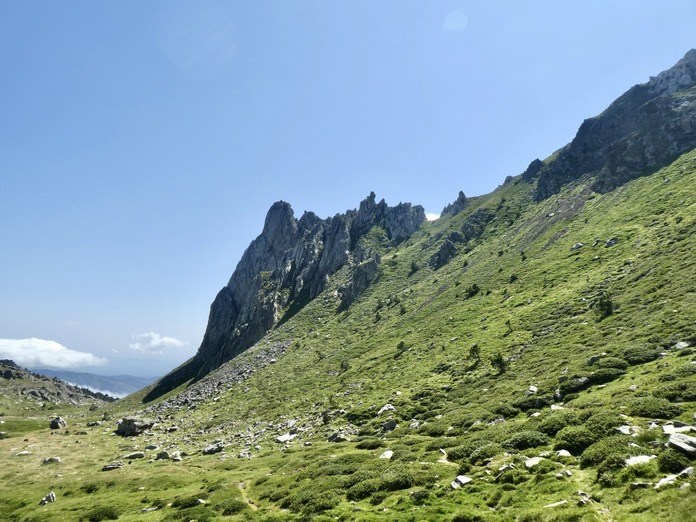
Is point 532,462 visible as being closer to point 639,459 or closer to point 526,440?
point 526,440

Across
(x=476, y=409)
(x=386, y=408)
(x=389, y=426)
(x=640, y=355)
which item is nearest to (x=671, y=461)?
(x=640, y=355)

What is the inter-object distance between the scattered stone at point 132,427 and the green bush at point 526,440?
8083 cm

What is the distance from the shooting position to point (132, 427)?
3098 inches

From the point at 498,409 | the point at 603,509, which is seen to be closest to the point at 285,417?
the point at 498,409

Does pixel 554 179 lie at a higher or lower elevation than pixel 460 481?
higher

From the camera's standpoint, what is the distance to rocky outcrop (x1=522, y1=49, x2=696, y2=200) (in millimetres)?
115000

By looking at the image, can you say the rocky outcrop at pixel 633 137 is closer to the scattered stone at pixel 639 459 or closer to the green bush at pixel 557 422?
the green bush at pixel 557 422

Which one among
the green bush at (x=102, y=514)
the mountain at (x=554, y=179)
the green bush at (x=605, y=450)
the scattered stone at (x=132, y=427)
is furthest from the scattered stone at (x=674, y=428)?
the mountain at (x=554, y=179)

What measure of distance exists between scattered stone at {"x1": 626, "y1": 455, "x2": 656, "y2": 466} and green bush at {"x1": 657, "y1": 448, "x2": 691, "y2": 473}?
57cm

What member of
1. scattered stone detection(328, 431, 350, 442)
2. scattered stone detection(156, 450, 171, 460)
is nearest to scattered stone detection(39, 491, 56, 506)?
scattered stone detection(156, 450, 171, 460)

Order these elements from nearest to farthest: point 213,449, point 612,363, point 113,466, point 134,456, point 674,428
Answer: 1. point 674,428
2. point 612,363
3. point 113,466
4. point 213,449
5. point 134,456

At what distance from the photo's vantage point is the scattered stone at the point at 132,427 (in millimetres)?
77938

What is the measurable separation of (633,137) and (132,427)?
171761 millimetres

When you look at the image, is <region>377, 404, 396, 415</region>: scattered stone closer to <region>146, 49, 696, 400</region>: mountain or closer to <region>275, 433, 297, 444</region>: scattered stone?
<region>275, 433, 297, 444</region>: scattered stone
